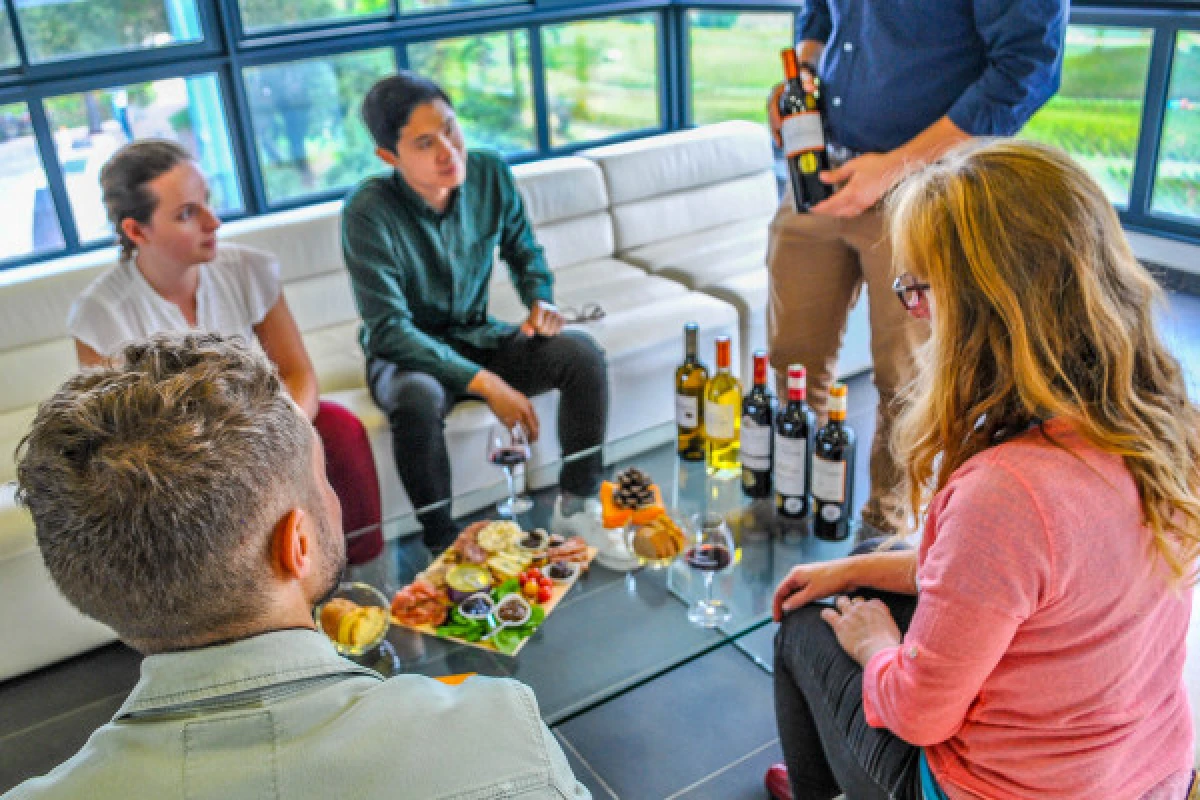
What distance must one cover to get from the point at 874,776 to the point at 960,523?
0.46 m

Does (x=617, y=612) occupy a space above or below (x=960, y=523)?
below

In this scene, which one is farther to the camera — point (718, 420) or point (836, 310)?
point (836, 310)

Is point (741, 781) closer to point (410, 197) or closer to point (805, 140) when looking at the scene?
point (805, 140)

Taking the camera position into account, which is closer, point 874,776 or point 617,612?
point 874,776

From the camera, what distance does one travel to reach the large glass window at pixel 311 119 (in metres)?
4.82

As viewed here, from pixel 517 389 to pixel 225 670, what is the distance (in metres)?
2.02

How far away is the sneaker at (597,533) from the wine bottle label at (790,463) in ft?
1.15

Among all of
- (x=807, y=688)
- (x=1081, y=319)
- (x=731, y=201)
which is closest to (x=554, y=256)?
(x=731, y=201)

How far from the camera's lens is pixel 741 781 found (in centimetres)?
204

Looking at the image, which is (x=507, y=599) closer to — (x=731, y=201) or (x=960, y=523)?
(x=960, y=523)

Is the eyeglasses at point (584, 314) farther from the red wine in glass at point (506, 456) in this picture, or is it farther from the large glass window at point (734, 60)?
the large glass window at point (734, 60)

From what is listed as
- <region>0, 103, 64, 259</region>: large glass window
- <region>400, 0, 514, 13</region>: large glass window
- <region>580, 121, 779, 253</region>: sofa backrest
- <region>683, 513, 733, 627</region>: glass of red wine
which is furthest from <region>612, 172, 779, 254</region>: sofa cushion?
<region>0, 103, 64, 259</region>: large glass window

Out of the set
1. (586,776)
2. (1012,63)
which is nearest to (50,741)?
(586,776)

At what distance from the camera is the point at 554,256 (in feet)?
12.4
